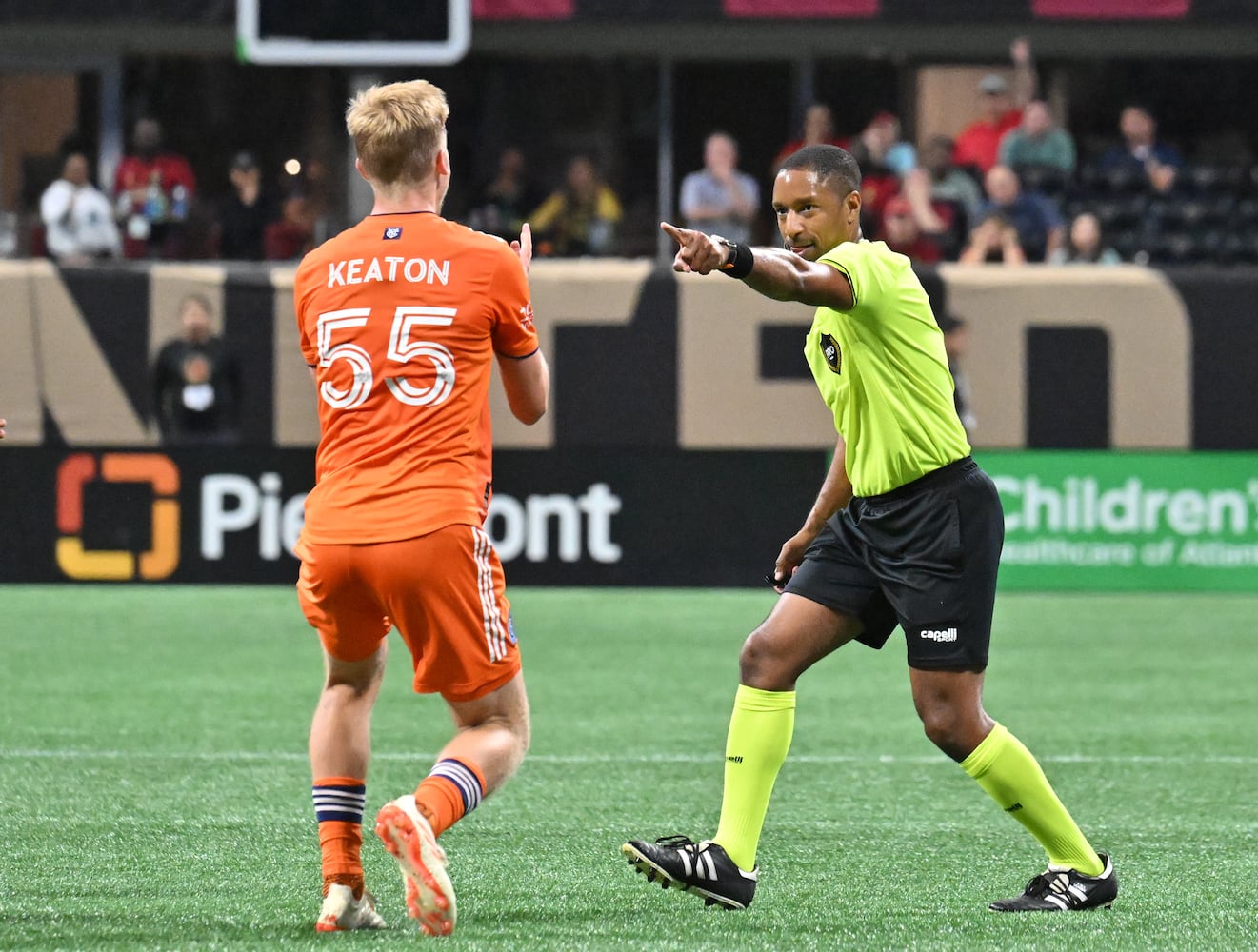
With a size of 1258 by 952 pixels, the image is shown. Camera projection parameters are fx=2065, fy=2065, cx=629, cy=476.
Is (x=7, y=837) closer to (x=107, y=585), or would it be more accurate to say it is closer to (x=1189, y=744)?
(x=1189, y=744)

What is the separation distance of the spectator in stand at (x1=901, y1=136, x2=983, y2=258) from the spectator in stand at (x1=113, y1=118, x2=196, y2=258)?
6.07 metres

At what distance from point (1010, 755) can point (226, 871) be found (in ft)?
7.07

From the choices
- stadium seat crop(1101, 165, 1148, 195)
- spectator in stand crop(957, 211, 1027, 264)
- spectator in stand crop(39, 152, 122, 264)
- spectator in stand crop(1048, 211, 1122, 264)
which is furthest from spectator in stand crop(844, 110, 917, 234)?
spectator in stand crop(39, 152, 122, 264)

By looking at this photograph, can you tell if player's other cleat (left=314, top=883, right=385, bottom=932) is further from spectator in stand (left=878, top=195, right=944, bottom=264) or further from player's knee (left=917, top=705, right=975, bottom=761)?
spectator in stand (left=878, top=195, right=944, bottom=264)

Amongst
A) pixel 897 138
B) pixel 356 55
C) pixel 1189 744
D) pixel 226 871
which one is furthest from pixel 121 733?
pixel 897 138

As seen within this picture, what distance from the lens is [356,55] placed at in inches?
627

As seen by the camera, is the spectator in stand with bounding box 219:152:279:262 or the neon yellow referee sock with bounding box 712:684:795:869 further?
the spectator in stand with bounding box 219:152:279:262

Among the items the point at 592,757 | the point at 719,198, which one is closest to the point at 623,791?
the point at 592,757

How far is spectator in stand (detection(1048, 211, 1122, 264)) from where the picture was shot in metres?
15.9

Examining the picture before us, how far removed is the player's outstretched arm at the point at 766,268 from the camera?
14.8 feet

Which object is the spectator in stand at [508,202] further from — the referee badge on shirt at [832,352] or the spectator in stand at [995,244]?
the referee badge on shirt at [832,352]

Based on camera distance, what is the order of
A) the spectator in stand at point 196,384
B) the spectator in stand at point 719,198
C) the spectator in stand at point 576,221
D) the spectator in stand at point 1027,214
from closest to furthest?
the spectator in stand at point 196,384
the spectator in stand at point 1027,214
the spectator in stand at point 719,198
the spectator in stand at point 576,221

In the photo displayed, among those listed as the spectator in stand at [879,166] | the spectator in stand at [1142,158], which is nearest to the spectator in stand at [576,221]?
the spectator in stand at [879,166]

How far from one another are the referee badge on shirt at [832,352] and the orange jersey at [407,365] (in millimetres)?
944
